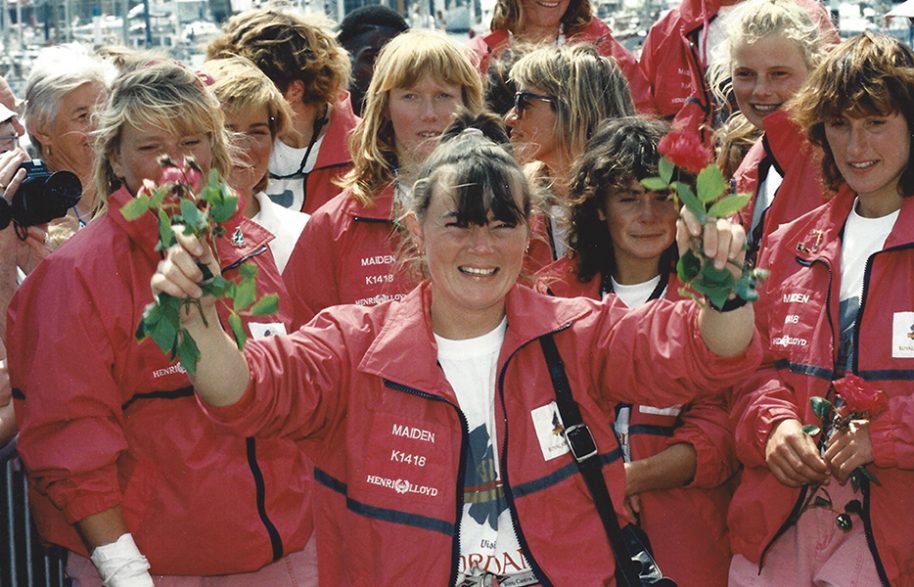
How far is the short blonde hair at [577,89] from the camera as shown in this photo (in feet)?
15.5

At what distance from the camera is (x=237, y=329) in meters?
2.72

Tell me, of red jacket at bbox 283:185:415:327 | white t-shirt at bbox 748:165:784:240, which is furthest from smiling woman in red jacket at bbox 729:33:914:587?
red jacket at bbox 283:185:415:327

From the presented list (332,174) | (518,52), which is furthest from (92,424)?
(518,52)

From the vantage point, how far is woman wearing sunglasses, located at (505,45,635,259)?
15.5 feet

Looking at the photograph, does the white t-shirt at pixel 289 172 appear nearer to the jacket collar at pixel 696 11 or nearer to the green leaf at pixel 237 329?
the jacket collar at pixel 696 11

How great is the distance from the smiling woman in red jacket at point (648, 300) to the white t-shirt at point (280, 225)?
37.4 inches

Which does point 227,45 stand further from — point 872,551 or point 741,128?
point 872,551

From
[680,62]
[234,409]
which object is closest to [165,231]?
[234,409]

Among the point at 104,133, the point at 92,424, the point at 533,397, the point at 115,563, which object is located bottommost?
the point at 115,563

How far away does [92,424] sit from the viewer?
333cm

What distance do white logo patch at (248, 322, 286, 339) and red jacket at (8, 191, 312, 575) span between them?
0.62 ft

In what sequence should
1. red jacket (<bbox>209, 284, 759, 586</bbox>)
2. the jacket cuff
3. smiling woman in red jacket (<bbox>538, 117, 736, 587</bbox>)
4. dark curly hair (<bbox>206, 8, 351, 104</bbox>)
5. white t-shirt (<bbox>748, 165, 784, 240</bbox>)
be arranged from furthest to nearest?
dark curly hair (<bbox>206, 8, 351, 104</bbox>) < white t-shirt (<bbox>748, 165, 784, 240</bbox>) < smiling woman in red jacket (<bbox>538, 117, 736, 587</bbox>) < red jacket (<bbox>209, 284, 759, 586</bbox>) < the jacket cuff

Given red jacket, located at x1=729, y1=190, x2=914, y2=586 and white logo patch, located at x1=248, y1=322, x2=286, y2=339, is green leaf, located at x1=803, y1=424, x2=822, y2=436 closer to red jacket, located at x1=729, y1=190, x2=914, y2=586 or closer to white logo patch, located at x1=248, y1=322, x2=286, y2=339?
red jacket, located at x1=729, y1=190, x2=914, y2=586

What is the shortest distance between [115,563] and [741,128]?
2829mm
